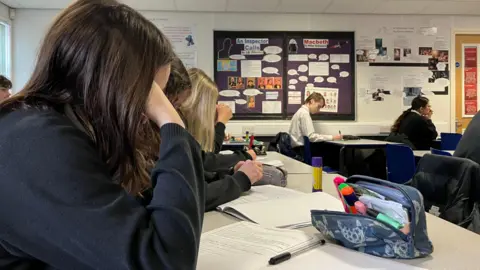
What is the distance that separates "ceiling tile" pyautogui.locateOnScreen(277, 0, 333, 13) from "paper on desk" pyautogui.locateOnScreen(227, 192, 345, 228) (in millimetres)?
4149

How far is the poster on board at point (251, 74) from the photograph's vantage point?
17.9ft

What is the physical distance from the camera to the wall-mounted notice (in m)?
5.76

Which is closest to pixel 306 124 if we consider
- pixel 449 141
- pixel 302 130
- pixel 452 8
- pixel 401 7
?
pixel 302 130

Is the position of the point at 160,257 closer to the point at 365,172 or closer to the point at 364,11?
the point at 365,172

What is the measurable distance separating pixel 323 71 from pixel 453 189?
4242 millimetres

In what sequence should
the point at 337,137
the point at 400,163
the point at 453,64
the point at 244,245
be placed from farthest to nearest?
the point at 453,64
the point at 337,137
the point at 400,163
the point at 244,245

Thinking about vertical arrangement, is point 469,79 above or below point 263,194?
above

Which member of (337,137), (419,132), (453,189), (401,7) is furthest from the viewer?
(401,7)

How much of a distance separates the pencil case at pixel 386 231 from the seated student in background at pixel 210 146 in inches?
18.1

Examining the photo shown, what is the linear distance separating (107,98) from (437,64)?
5.89 meters

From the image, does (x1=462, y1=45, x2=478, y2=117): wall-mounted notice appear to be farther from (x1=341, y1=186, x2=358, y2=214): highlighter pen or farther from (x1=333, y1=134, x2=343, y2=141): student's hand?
(x1=341, y1=186, x2=358, y2=214): highlighter pen

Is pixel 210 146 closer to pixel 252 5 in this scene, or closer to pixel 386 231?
pixel 386 231

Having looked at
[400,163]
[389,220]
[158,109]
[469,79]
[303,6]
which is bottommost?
[400,163]

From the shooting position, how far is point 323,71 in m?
5.52
